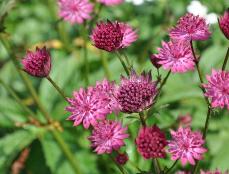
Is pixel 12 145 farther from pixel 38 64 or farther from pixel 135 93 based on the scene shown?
pixel 135 93

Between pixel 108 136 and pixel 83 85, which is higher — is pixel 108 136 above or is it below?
above

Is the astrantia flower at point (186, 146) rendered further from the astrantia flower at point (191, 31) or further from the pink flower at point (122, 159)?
the astrantia flower at point (191, 31)

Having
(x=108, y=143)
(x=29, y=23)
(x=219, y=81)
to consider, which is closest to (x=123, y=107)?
(x=108, y=143)

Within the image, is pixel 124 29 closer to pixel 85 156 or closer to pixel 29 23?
pixel 85 156

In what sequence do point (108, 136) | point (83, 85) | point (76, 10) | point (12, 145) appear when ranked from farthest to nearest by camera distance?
point (83, 85) → point (12, 145) → point (76, 10) → point (108, 136)

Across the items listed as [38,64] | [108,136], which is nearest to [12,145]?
[38,64]

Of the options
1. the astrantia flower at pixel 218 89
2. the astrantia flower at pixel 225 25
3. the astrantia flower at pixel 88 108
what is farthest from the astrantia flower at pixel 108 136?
the astrantia flower at pixel 225 25
